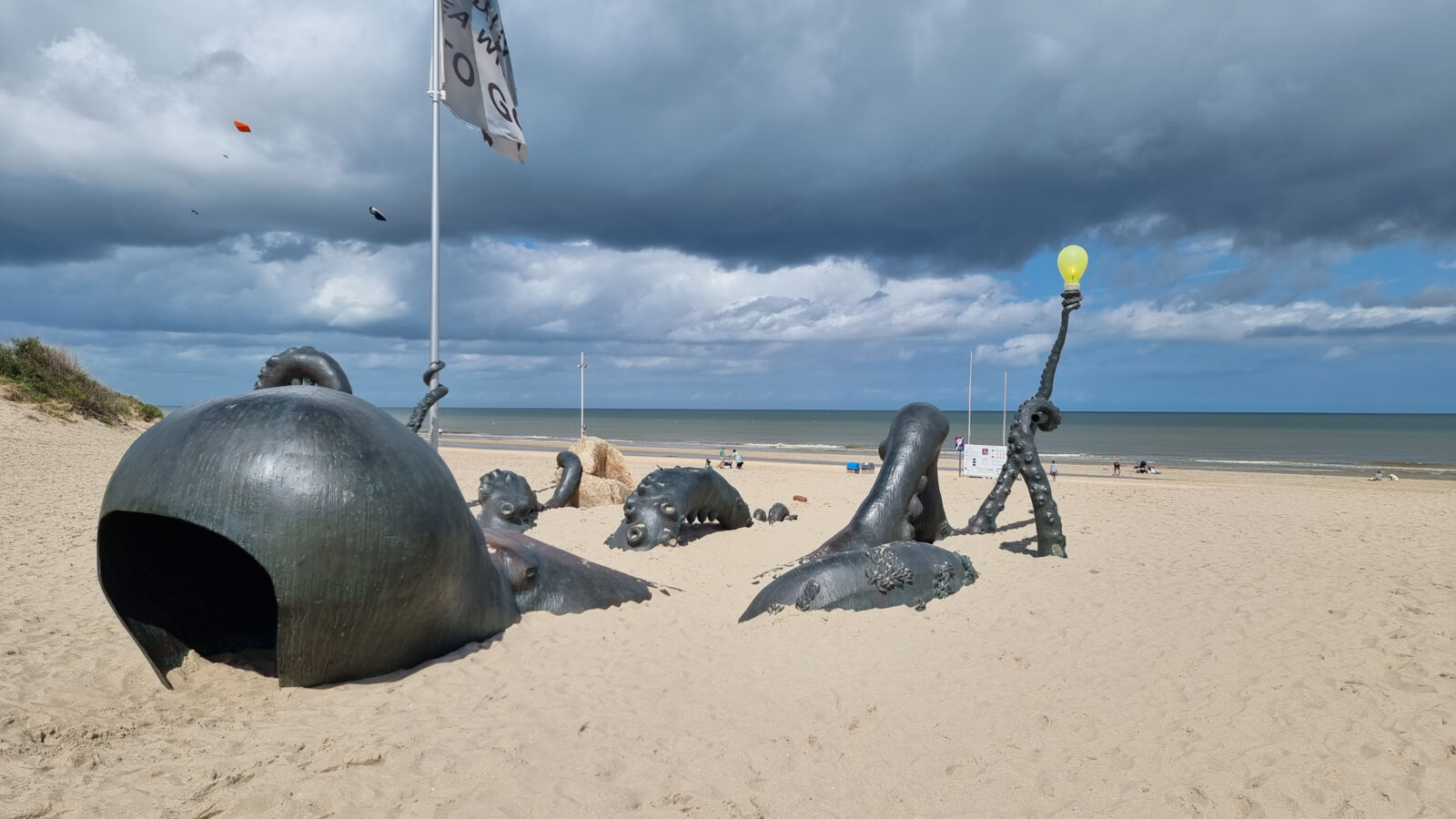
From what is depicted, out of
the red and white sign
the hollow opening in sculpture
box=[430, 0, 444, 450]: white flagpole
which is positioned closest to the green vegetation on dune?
box=[430, 0, 444, 450]: white flagpole

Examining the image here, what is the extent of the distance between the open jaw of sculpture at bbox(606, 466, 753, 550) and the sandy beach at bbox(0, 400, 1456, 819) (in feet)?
7.69

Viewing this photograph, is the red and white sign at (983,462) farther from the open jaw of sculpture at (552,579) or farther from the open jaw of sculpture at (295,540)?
the open jaw of sculpture at (295,540)

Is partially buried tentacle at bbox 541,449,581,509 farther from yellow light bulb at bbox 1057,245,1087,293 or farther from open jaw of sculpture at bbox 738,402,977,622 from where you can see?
yellow light bulb at bbox 1057,245,1087,293

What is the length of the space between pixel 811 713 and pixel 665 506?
6.07 meters

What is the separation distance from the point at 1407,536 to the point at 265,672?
13863 millimetres

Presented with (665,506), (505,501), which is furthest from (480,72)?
(665,506)

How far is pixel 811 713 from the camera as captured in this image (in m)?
4.75

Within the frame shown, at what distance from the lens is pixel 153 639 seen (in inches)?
186

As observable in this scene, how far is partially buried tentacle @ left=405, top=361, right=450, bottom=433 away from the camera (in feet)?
34.1

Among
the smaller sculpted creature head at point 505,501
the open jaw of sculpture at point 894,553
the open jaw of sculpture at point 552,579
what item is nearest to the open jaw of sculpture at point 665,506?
the smaller sculpted creature head at point 505,501

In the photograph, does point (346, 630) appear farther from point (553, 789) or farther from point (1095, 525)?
point (1095, 525)

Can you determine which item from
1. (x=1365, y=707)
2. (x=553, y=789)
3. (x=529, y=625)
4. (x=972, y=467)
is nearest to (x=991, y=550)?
A: (x=1365, y=707)

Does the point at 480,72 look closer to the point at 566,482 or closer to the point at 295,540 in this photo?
the point at 566,482

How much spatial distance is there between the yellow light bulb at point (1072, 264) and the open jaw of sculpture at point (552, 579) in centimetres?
642
